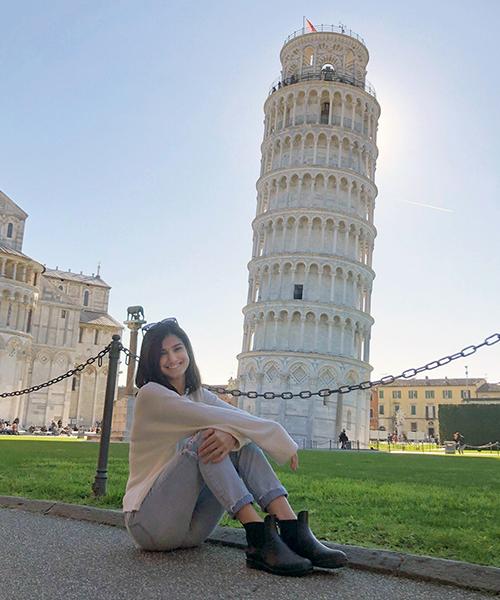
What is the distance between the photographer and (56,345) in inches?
2507

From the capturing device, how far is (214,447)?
3.60 m

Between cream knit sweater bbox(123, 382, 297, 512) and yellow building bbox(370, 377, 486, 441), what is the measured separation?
101 meters

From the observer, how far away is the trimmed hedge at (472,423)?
49.2 metres

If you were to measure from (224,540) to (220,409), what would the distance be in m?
1.11

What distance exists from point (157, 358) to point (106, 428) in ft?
9.90

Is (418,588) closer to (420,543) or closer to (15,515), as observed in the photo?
(420,543)

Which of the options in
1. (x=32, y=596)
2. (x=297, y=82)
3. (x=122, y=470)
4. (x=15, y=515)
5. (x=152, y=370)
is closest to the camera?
(x=32, y=596)

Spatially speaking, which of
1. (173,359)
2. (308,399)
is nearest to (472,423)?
(308,399)

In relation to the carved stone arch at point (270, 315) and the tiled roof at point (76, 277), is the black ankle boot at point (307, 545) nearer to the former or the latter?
the carved stone arch at point (270, 315)

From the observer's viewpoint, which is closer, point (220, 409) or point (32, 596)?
point (32, 596)

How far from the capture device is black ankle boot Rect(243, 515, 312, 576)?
338 cm

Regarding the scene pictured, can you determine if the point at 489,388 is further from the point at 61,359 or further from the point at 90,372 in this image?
the point at 61,359

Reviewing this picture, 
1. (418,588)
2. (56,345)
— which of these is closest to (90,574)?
(418,588)

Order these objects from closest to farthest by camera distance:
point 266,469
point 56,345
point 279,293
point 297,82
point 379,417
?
point 266,469, point 279,293, point 297,82, point 56,345, point 379,417
